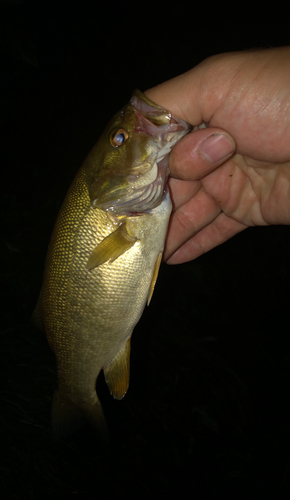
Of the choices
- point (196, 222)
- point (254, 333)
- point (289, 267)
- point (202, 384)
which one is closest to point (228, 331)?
point (254, 333)

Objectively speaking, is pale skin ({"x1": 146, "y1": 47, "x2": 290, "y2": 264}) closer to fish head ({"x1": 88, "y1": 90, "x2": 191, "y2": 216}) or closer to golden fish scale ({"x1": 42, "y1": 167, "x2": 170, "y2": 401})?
fish head ({"x1": 88, "y1": 90, "x2": 191, "y2": 216})

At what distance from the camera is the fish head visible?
1.29 meters

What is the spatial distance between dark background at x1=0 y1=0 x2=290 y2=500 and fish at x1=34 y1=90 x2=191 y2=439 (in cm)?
304

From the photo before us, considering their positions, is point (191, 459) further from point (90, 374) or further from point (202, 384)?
point (90, 374)

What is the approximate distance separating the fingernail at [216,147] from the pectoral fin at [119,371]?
46.3 inches

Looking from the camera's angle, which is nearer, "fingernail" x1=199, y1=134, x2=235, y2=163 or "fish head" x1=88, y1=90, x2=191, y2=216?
"fish head" x1=88, y1=90, x2=191, y2=216

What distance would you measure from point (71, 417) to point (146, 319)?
107 inches

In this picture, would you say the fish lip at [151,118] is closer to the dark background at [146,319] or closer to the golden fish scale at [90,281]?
the golden fish scale at [90,281]

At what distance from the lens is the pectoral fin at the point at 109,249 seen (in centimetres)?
129

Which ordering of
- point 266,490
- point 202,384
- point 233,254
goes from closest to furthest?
point 266,490 → point 202,384 → point 233,254

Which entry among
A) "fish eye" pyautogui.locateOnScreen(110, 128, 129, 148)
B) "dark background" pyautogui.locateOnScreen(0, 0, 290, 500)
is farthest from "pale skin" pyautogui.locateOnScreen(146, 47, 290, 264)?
"dark background" pyautogui.locateOnScreen(0, 0, 290, 500)

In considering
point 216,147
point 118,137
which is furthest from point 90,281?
point 216,147

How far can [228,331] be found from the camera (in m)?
4.50

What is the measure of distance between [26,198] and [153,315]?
2903 mm
